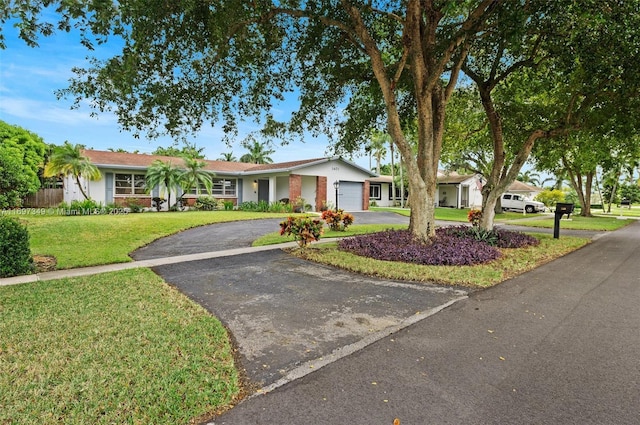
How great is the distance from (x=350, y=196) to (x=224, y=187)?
996cm

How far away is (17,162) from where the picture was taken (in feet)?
71.4

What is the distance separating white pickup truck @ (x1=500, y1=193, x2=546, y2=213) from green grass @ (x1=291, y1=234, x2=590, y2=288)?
27.2 m

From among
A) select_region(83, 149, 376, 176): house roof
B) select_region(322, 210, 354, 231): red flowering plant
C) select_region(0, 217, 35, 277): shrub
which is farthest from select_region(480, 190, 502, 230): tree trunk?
select_region(83, 149, 376, 176): house roof

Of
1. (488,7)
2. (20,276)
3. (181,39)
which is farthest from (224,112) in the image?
(488,7)

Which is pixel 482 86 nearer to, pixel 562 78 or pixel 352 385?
pixel 562 78

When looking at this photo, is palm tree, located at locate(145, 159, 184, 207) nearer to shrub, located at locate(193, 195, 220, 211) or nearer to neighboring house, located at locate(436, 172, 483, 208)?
shrub, located at locate(193, 195, 220, 211)

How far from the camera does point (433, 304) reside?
16.7ft

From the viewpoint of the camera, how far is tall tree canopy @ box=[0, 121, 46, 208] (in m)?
20.5

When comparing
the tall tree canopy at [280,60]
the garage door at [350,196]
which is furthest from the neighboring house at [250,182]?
the tall tree canopy at [280,60]

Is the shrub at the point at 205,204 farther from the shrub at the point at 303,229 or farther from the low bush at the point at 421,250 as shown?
the low bush at the point at 421,250

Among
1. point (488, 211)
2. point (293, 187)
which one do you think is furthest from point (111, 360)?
point (293, 187)

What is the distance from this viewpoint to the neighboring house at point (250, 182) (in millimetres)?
21766

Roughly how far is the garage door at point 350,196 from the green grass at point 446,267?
17735mm

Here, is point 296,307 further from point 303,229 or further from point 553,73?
point 553,73
